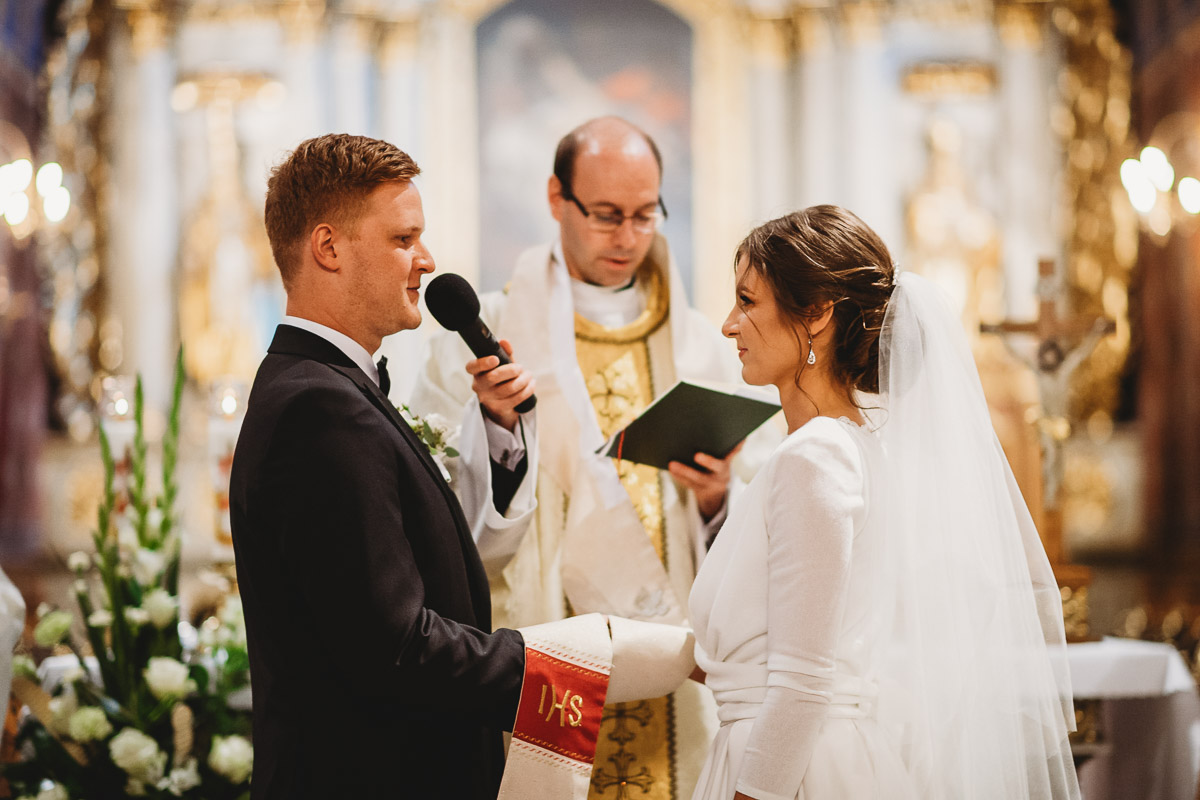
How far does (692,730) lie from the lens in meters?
2.58

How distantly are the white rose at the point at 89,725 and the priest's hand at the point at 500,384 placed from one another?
124 cm

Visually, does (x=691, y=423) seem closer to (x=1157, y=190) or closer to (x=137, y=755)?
(x=137, y=755)

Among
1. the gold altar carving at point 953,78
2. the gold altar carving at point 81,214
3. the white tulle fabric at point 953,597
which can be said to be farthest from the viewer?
the gold altar carving at point 953,78

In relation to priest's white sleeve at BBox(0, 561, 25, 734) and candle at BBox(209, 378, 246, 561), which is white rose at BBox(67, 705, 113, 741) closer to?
priest's white sleeve at BBox(0, 561, 25, 734)

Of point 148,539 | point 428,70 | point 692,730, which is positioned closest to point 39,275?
point 428,70

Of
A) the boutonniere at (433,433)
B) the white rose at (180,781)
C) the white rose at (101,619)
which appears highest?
the boutonniere at (433,433)

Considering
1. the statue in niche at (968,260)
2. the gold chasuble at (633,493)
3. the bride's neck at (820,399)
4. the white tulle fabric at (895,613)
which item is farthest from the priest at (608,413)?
the statue in niche at (968,260)

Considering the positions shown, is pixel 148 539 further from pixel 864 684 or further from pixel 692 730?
pixel 864 684

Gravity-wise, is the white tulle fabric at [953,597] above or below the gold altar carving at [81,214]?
below

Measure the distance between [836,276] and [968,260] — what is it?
252 inches

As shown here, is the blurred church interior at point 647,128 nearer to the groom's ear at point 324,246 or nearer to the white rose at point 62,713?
the white rose at point 62,713

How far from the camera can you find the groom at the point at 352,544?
167cm

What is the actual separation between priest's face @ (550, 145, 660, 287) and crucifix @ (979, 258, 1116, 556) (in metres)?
1.27

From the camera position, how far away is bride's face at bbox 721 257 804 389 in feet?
6.27
